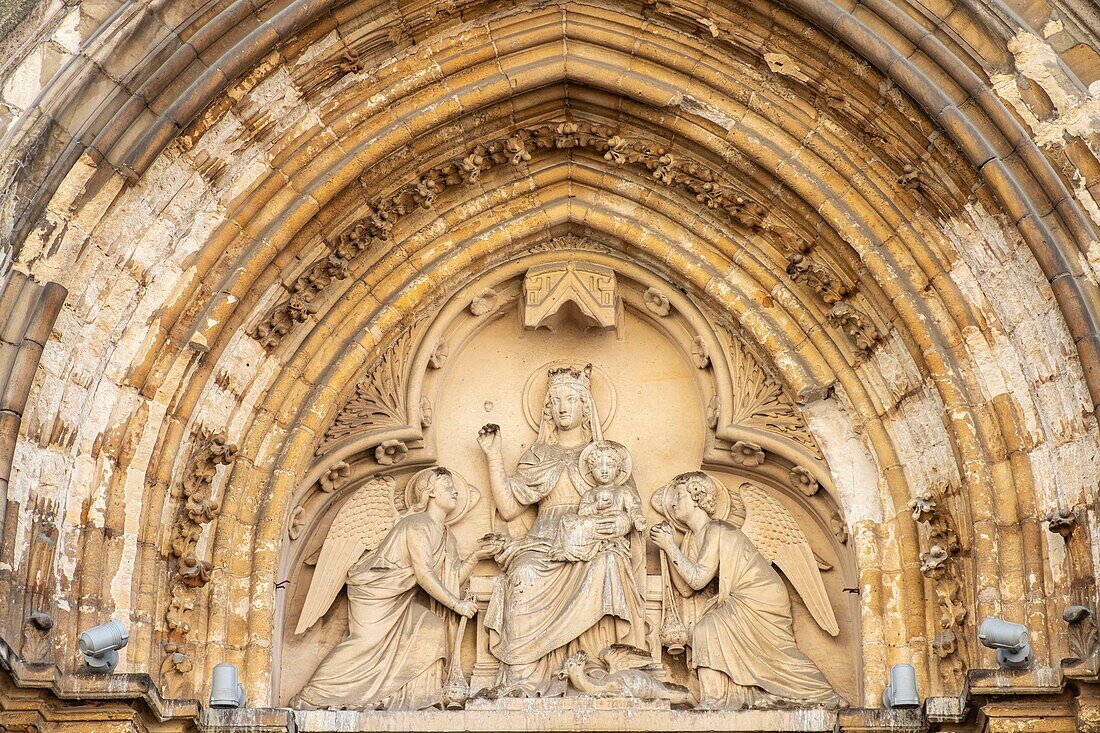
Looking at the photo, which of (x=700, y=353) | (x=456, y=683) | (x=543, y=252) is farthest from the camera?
(x=543, y=252)

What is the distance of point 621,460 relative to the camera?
13273mm

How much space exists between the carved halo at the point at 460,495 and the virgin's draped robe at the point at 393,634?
0.44 ft

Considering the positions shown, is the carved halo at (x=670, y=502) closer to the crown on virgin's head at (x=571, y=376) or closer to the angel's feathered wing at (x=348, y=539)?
the crown on virgin's head at (x=571, y=376)

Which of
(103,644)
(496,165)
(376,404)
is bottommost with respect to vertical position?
(103,644)

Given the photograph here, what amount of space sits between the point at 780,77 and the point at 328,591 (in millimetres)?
4209

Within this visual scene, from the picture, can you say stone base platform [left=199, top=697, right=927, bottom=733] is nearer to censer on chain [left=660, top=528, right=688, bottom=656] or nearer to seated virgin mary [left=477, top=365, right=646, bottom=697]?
seated virgin mary [left=477, top=365, right=646, bottom=697]

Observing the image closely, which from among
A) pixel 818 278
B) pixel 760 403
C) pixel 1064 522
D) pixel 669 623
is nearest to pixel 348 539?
pixel 669 623

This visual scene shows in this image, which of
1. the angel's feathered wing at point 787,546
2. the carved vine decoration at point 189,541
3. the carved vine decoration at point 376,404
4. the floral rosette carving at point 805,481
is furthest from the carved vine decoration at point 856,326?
the carved vine decoration at point 189,541

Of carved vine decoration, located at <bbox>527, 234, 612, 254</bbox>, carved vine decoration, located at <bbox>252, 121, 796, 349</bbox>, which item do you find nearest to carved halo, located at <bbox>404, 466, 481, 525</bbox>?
carved vine decoration, located at <bbox>252, 121, 796, 349</bbox>

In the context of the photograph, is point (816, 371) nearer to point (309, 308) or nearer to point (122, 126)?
point (309, 308)

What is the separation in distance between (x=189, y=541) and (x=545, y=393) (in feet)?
8.58

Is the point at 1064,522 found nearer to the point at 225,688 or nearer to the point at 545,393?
the point at 545,393

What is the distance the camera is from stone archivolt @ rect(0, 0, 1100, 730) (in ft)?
38.0

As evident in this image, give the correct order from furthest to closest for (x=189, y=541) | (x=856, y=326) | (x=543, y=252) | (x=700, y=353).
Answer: (x=543, y=252), (x=700, y=353), (x=856, y=326), (x=189, y=541)
